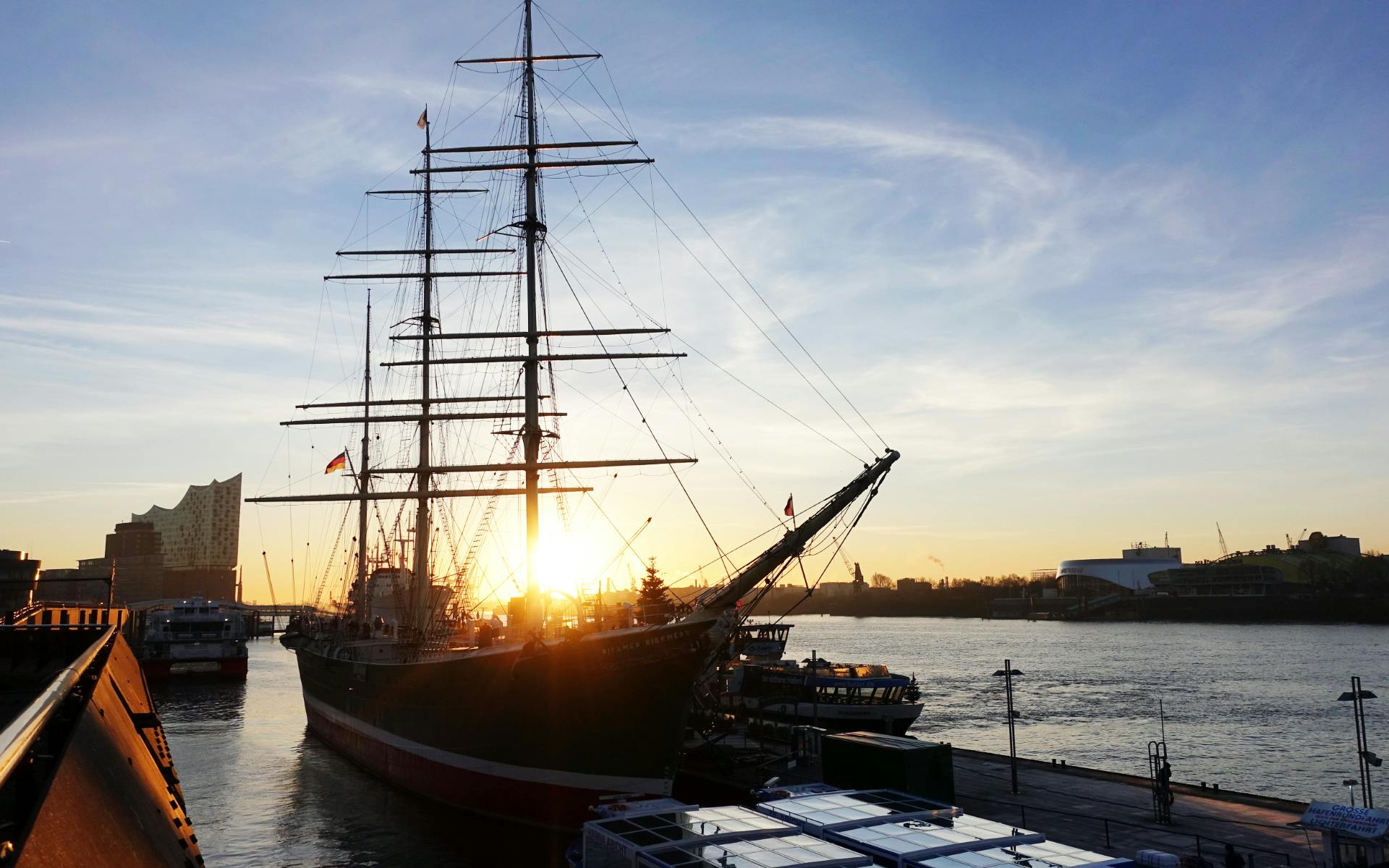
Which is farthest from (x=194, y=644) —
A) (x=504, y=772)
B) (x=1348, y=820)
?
(x=1348, y=820)

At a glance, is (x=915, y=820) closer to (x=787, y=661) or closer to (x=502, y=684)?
(x=502, y=684)

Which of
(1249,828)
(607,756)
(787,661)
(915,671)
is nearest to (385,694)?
(607,756)

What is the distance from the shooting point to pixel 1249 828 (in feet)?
76.8

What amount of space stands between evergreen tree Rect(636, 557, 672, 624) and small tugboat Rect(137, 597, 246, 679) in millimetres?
51366

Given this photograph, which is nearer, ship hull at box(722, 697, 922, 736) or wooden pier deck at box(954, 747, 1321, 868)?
wooden pier deck at box(954, 747, 1321, 868)

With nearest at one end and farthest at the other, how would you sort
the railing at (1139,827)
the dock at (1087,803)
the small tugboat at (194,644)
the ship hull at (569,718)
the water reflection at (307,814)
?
the railing at (1139,827) < the dock at (1087,803) < the ship hull at (569,718) < the water reflection at (307,814) < the small tugboat at (194,644)

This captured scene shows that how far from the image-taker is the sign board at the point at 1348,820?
1775 cm

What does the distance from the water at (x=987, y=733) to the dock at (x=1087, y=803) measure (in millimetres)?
8705

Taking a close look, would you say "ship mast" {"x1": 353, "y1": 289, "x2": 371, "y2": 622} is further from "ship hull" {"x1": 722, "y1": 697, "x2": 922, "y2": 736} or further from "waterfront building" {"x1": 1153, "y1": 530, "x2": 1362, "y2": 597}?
"waterfront building" {"x1": 1153, "y1": 530, "x2": 1362, "y2": 597}

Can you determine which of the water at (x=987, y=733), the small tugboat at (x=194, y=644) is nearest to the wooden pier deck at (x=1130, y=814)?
the water at (x=987, y=733)

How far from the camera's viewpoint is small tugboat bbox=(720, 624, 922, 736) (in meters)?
48.2

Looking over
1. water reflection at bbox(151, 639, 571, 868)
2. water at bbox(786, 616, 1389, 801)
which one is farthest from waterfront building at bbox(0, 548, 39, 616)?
water at bbox(786, 616, 1389, 801)

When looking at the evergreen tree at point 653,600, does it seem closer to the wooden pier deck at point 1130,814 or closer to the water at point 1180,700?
the wooden pier deck at point 1130,814

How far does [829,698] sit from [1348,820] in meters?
34.0
